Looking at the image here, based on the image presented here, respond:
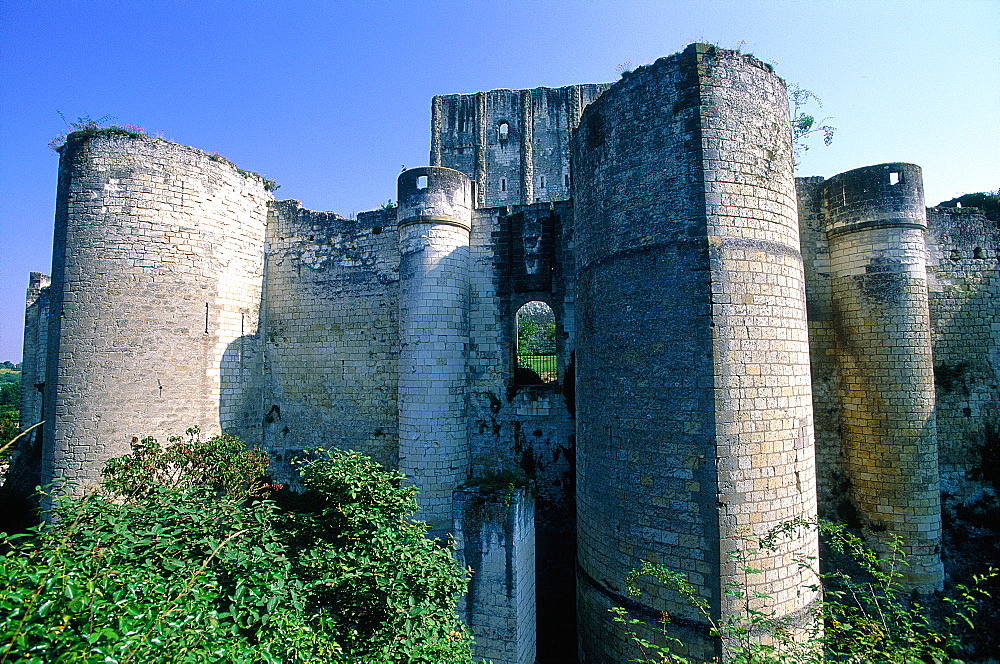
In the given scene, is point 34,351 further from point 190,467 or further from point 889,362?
point 889,362

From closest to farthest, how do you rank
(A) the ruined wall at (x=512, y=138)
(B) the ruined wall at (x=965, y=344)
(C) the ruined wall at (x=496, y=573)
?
(C) the ruined wall at (x=496, y=573) < (B) the ruined wall at (x=965, y=344) < (A) the ruined wall at (x=512, y=138)

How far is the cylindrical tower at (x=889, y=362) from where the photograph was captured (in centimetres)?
842

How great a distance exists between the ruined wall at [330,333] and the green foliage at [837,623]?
680cm

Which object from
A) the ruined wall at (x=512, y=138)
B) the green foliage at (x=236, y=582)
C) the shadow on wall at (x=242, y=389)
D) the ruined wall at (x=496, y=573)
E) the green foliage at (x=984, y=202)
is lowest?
the ruined wall at (x=496, y=573)

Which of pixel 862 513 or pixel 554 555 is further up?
pixel 862 513

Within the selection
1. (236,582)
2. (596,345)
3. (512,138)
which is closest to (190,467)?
(236,582)

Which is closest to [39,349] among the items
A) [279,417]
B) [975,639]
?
[279,417]

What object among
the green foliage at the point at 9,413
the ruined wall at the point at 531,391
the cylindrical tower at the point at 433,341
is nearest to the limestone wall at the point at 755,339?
the ruined wall at the point at 531,391

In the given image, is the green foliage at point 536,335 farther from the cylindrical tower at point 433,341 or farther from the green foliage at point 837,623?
the green foliage at point 837,623

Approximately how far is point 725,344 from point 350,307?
8275 millimetres

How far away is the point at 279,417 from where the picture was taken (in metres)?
11.7

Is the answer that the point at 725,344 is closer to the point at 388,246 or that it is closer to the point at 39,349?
the point at 388,246

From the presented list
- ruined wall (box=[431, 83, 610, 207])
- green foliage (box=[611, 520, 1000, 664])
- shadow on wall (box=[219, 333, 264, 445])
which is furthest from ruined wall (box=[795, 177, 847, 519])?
ruined wall (box=[431, 83, 610, 207])

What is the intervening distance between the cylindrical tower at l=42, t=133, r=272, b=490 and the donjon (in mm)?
46
